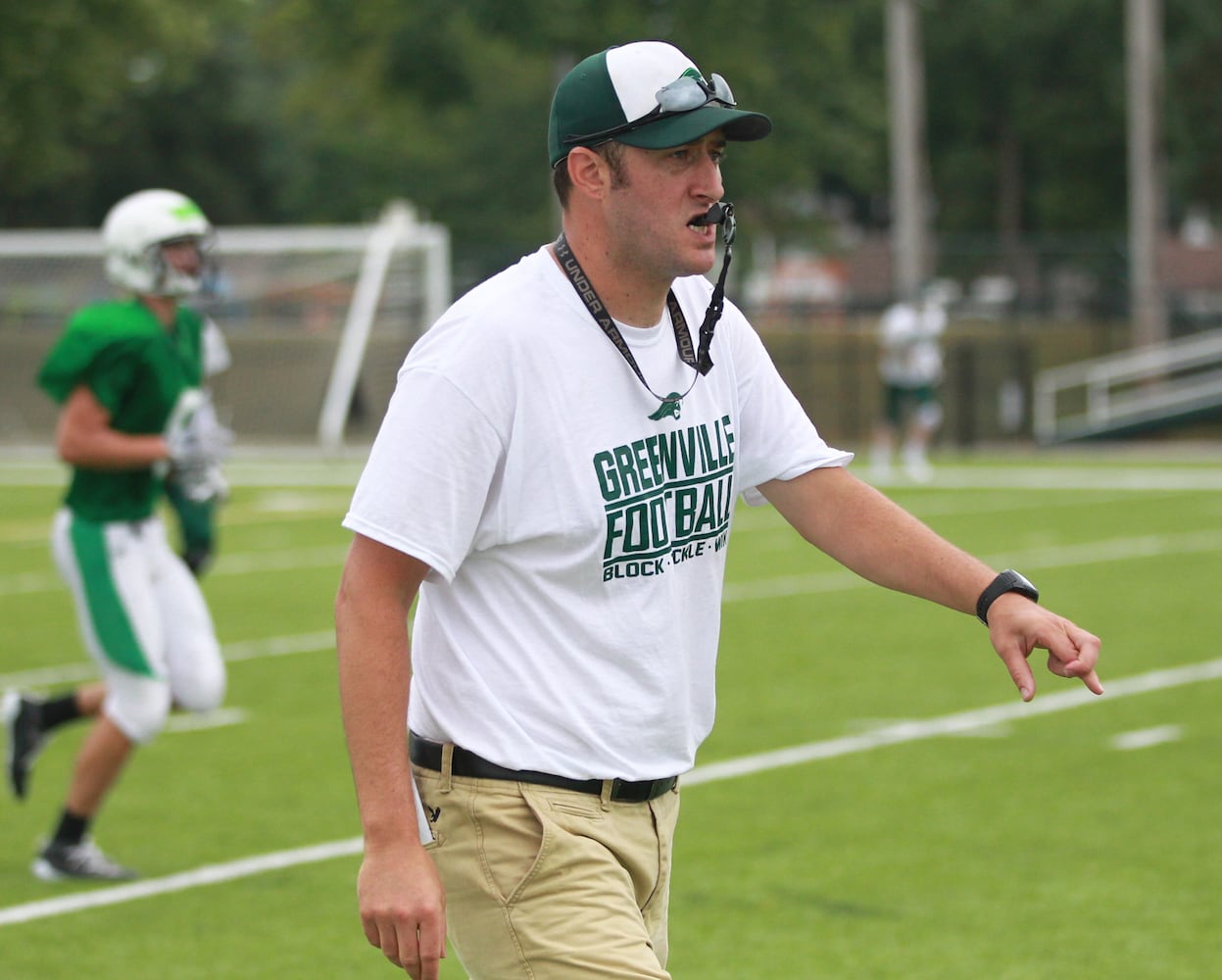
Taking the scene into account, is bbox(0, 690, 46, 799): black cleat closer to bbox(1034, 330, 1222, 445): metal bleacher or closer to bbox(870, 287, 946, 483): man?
bbox(870, 287, 946, 483): man

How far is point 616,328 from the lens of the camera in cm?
340

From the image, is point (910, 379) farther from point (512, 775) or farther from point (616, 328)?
point (512, 775)

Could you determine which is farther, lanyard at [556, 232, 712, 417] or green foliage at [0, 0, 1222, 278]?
green foliage at [0, 0, 1222, 278]

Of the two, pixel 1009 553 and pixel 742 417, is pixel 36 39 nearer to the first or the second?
pixel 1009 553

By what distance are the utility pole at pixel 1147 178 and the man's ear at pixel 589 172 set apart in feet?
98.3

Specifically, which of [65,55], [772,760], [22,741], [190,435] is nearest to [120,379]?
[190,435]

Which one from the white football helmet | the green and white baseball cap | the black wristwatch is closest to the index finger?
the black wristwatch

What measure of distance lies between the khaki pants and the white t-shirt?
0.07 m

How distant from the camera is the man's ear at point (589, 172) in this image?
338 centimetres

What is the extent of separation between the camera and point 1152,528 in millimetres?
17766

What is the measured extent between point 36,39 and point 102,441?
17.9 meters

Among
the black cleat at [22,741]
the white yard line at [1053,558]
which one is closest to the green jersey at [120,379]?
the black cleat at [22,741]

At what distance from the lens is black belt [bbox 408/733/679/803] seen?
3.36 metres

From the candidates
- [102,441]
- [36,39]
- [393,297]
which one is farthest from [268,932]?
[393,297]
